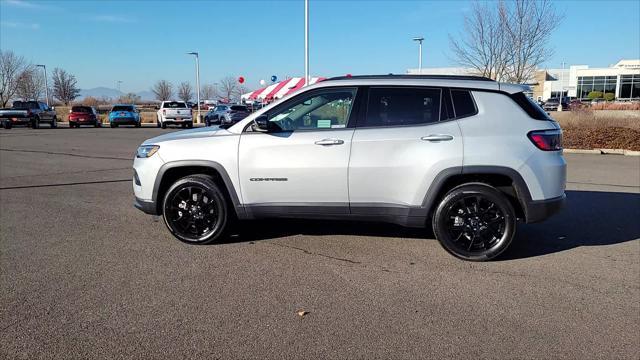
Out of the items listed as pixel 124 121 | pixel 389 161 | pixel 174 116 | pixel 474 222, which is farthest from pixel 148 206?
pixel 124 121

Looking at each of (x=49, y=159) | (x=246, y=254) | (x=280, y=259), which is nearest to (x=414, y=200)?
(x=280, y=259)

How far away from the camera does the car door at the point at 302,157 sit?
514 centimetres

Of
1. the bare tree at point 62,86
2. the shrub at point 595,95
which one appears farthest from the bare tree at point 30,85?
the shrub at point 595,95

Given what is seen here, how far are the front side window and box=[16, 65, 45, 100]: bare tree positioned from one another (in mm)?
59903

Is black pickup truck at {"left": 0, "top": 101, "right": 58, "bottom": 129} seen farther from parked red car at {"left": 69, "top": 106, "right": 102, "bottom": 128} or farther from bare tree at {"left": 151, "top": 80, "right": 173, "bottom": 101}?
bare tree at {"left": 151, "top": 80, "right": 173, "bottom": 101}

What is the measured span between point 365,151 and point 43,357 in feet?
10.7

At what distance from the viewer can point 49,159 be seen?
13867 millimetres

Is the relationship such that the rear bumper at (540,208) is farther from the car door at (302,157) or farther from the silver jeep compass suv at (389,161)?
the car door at (302,157)

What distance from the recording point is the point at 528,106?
16.6 feet

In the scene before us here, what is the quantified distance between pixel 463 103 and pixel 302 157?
1736mm

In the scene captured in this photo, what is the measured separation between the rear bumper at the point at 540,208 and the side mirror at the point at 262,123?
2748mm

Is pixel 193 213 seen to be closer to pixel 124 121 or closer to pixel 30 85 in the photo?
pixel 124 121

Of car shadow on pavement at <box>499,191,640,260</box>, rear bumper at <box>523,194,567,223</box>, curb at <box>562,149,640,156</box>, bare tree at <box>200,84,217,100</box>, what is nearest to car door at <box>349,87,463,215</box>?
rear bumper at <box>523,194,567,223</box>

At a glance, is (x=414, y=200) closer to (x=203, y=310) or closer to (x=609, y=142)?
(x=203, y=310)
